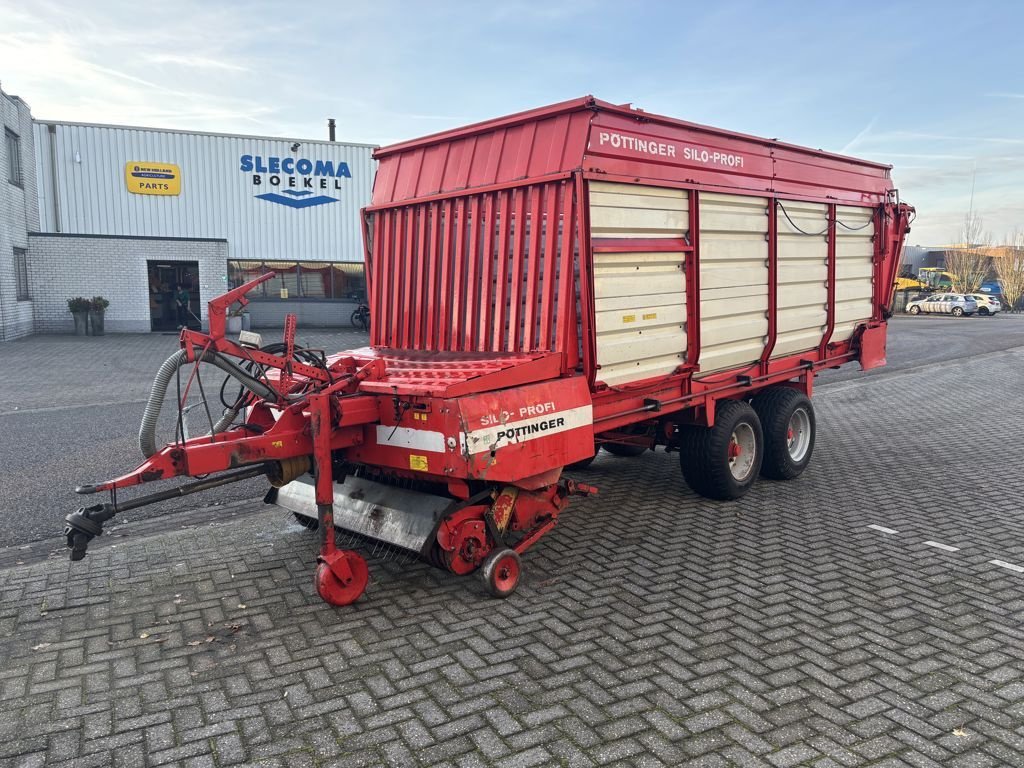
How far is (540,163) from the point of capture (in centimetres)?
501

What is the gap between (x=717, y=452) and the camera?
253 inches

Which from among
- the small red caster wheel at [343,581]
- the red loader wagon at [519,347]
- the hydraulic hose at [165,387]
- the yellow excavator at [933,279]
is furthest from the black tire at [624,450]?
the yellow excavator at [933,279]

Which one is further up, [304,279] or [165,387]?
[304,279]

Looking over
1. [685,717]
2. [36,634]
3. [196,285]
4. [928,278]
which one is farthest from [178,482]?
[928,278]

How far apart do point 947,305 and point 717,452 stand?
3778 centimetres

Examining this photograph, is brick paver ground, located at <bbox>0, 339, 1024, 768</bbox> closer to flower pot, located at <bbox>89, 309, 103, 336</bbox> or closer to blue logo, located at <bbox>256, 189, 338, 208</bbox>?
flower pot, located at <bbox>89, 309, 103, 336</bbox>

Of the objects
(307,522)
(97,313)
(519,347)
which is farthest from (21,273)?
(519,347)

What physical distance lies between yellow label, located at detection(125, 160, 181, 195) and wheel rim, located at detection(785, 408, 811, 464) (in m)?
20.0

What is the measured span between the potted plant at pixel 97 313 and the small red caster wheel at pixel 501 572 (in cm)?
1941

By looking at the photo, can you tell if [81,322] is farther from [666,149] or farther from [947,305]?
[947,305]

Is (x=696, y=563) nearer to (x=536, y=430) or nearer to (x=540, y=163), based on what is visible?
(x=536, y=430)

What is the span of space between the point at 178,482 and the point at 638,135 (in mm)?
5380

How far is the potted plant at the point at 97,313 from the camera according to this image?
20344 mm

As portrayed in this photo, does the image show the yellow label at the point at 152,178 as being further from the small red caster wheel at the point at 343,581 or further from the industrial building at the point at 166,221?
the small red caster wheel at the point at 343,581
